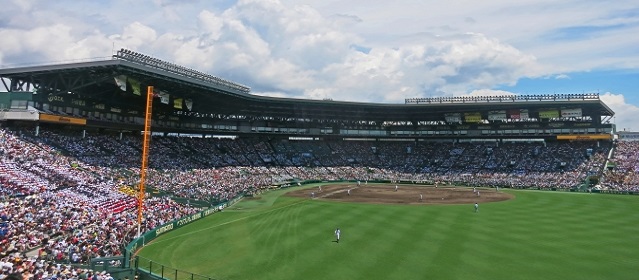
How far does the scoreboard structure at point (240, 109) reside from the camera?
4838cm

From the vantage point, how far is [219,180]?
59562 millimetres

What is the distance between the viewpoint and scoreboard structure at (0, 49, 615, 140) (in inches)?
1905

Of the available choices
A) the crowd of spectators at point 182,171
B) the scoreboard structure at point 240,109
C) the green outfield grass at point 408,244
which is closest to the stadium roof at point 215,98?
the scoreboard structure at point 240,109

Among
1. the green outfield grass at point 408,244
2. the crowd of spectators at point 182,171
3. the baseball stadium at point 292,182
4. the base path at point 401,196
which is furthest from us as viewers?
the base path at point 401,196

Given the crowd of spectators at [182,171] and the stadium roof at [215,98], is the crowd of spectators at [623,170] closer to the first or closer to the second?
the crowd of spectators at [182,171]

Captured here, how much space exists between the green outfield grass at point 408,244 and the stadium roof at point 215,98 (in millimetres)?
20152

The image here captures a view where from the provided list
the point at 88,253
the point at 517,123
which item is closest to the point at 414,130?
the point at 517,123

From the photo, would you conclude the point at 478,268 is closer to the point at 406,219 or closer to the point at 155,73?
the point at 406,219

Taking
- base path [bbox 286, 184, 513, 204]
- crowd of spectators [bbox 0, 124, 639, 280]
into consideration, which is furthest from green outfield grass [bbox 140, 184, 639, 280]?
base path [bbox 286, 184, 513, 204]

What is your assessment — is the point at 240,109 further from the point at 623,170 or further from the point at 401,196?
the point at 623,170

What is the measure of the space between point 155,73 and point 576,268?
1774 inches

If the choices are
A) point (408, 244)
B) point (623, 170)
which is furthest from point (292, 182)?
point (623, 170)

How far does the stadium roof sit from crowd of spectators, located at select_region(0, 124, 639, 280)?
19.9 ft

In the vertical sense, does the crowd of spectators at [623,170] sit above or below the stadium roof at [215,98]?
below
